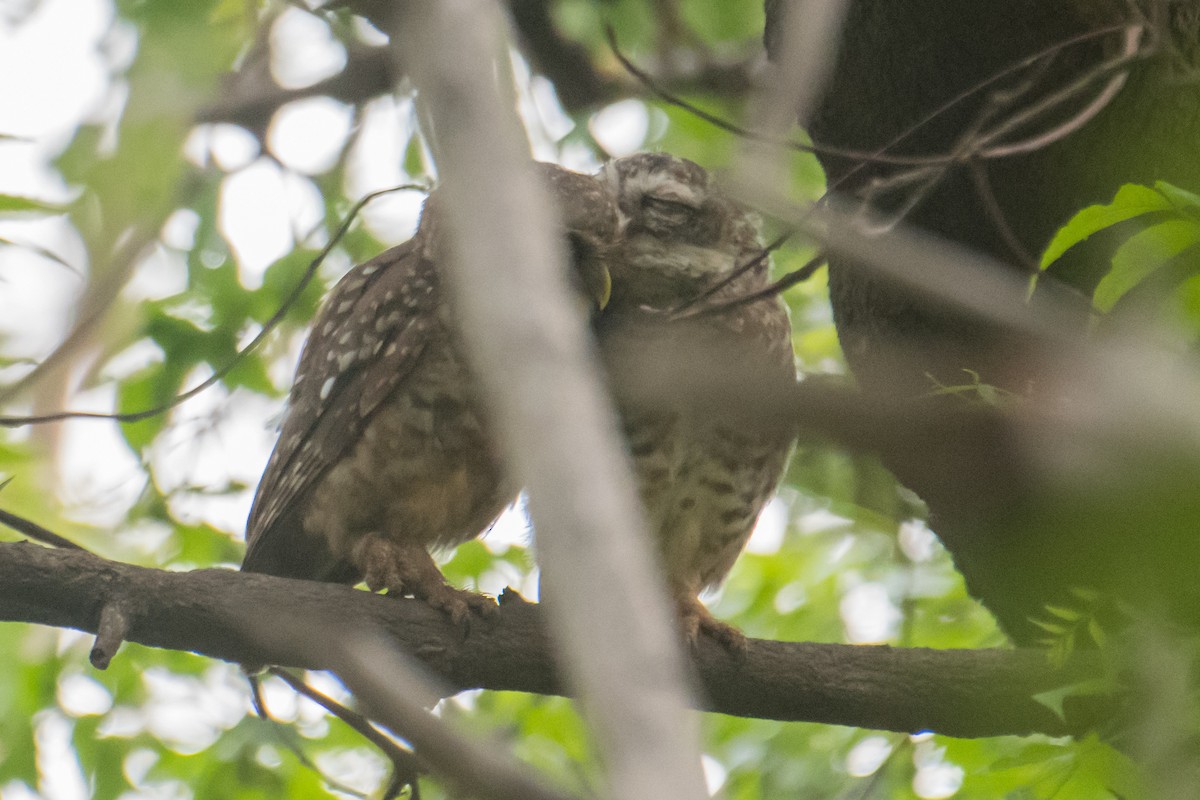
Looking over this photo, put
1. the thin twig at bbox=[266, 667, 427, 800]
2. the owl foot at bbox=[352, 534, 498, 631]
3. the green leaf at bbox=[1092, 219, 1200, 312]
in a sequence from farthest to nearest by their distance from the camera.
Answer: the owl foot at bbox=[352, 534, 498, 631]
the thin twig at bbox=[266, 667, 427, 800]
the green leaf at bbox=[1092, 219, 1200, 312]

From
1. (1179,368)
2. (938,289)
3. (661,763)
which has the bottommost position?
(1179,368)

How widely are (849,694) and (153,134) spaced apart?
1598mm

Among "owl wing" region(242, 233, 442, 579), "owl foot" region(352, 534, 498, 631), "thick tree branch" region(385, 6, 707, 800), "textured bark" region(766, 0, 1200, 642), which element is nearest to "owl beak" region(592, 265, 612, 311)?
"owl wing" region(242, 233, 442, 579)

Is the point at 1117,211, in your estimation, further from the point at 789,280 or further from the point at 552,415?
the point at 552,415

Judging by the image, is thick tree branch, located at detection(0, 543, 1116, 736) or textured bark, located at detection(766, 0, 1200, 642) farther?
textured bark, located at detection(766, 0, 1200, 642)

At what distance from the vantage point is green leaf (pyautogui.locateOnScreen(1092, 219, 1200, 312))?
1.62m

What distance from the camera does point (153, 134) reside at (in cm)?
228

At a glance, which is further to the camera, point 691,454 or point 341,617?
point 691,454

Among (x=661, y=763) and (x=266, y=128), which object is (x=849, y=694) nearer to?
(x=661, y=763)

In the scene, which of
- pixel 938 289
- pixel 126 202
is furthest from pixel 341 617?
pixel 938 289

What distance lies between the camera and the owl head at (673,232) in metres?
3.20

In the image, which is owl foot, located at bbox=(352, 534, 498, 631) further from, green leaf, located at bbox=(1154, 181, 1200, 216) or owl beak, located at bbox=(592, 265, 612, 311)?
green leaf, located at bbox=(1154, 181, 1200, 216)

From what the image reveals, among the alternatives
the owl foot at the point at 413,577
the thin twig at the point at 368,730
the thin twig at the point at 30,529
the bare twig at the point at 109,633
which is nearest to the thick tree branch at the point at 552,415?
the bare twig at the point at 109,633

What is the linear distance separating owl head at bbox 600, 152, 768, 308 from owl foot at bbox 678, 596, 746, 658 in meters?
0.70
